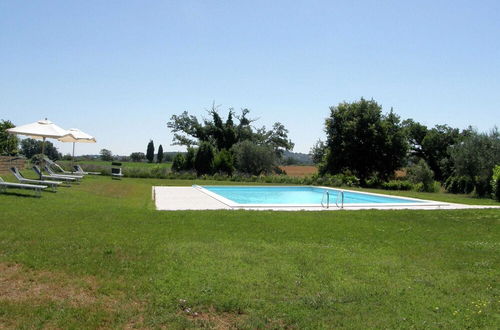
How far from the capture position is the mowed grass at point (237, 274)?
395 cm

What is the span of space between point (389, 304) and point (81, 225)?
563 centimetres

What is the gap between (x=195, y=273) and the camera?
16.6 ft

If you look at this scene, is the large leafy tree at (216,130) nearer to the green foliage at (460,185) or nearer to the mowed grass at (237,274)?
the green foliage at (460,185)

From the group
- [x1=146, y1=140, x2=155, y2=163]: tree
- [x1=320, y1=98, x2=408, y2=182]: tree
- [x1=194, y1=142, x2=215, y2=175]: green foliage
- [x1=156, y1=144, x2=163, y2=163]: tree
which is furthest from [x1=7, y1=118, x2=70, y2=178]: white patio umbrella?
[x1=146, y1=140, x2=155, y2=163]: tree

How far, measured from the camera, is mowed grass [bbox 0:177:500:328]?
3945mm

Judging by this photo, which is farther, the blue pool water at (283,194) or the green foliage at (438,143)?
the green foliage at (438,143)

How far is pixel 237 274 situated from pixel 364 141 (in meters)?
28.9

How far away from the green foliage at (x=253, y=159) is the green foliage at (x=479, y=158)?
13803 mm

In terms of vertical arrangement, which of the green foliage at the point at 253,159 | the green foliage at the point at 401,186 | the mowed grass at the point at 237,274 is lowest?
the mowed grass at the point at 237,274

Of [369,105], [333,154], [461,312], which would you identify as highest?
[369,105]

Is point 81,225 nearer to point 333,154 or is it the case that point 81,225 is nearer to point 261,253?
point 261,253

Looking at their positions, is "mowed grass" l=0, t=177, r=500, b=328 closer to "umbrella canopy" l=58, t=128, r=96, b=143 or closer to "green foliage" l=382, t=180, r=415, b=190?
"umbrella canopy" l=58, t=128, r=96, b=143

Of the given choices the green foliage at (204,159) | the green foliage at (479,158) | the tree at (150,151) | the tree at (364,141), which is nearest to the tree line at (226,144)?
the green foliage at (204,159)

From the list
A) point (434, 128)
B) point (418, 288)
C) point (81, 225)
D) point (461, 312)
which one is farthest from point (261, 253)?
point (434, 128)
